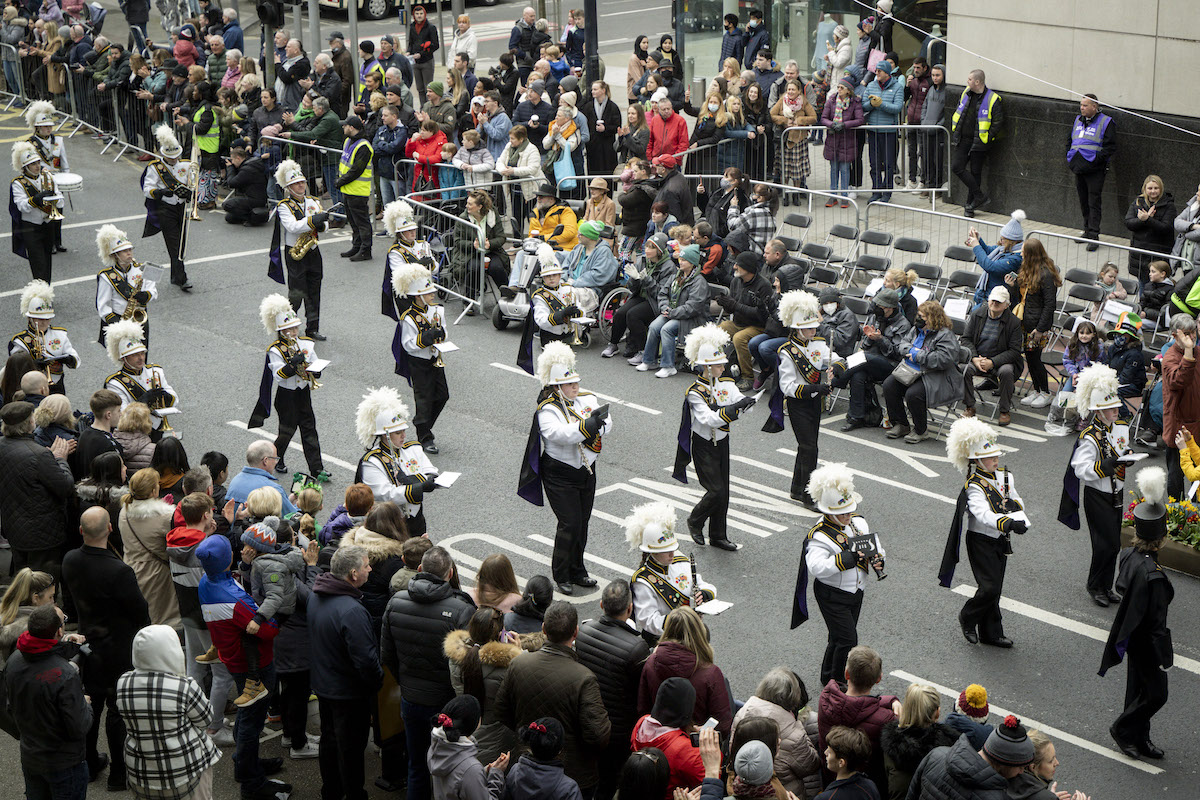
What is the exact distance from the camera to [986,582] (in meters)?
10.4

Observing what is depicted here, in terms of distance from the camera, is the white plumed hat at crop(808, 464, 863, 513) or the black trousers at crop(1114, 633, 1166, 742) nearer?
the black trousers at crop(1114, 633, 1166, 742)

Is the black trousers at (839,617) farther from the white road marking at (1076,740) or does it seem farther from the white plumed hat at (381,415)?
the white plumed hat at (381,415)

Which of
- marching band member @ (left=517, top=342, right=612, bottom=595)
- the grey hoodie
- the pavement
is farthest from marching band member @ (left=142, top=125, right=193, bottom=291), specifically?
the grey hoodie

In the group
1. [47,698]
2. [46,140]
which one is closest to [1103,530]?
[47,698]

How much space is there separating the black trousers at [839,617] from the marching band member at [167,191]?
464 inches

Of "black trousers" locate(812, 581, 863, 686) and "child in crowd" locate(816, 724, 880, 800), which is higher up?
"child in crowd" locate(816, 724, 880, 800)

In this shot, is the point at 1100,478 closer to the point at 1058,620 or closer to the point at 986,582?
the point at 1058,620

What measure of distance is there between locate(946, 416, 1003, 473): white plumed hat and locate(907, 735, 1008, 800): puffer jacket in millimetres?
3780

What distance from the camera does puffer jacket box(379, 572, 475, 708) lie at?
7.96 meters

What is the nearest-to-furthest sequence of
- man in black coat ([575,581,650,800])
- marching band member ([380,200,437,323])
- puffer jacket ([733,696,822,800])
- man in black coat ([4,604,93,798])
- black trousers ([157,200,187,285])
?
puffer jacket ([733,696,822,800]), man in black coat ([4,604,93,798]), man in black coat ([575,581,650,800]), marching band member ([380,200,437,323]), black trousers ([157,200,187,285])

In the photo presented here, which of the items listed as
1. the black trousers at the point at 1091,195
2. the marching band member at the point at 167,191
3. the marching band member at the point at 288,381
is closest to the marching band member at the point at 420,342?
the marching band member at the point at 288,381

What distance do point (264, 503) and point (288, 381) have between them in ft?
13.7

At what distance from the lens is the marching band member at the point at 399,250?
48.5 feet

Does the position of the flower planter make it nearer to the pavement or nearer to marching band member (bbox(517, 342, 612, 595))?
the pavement
